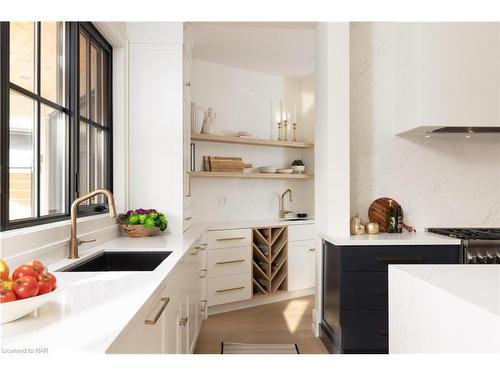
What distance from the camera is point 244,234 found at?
3820mm

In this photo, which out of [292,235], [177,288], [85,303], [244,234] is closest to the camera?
[85,303]

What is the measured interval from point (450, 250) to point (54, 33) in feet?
9.13

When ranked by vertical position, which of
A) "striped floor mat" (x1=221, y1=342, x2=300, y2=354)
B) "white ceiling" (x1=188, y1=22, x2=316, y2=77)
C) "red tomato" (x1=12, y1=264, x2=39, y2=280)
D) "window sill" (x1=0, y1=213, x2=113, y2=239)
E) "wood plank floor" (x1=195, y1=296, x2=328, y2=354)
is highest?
"white ceiling" (x1=188, y1=22, x2=316, y2=77)

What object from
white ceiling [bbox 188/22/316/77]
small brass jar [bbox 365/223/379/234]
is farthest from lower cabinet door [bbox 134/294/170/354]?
white ceiling [bbox 188/22/316/77]

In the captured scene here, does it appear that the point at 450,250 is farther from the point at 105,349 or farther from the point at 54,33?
the point at 54,33

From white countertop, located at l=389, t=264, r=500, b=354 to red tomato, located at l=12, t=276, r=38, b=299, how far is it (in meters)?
1.06

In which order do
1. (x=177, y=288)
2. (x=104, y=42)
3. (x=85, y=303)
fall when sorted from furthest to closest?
(x=104, y=42) → (x=177, y=288) → (x=85, y=303)

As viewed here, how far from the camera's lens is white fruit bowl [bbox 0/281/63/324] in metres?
0.89

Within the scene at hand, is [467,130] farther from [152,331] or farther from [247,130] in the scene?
[152,331]

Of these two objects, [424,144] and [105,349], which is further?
[424,144]

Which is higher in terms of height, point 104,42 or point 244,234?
point 104,42

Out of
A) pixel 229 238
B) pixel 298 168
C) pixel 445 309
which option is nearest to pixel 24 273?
pixel 445 309

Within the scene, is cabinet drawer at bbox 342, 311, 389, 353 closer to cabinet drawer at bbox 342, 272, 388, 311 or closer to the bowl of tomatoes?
cabinet drawer at bbox 342, 272, 388, 311
